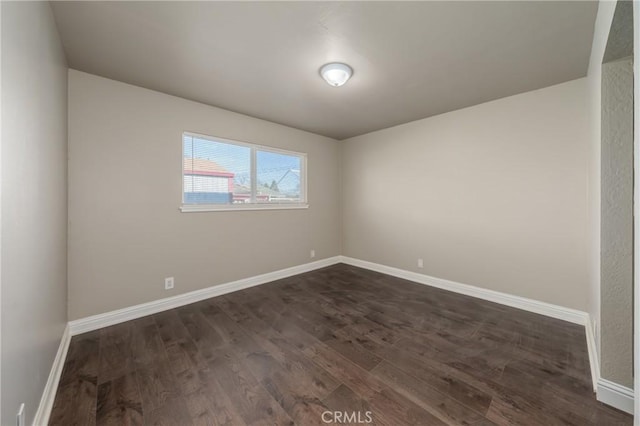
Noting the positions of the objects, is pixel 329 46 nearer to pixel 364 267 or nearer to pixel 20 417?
pixel 20 417

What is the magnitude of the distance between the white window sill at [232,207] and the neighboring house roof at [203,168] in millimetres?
411

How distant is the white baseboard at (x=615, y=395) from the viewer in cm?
146

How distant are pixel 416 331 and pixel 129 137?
11.5ft

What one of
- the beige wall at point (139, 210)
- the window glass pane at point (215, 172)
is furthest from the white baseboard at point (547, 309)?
the window glass pane at point (215, 172)

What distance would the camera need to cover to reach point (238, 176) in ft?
11.6

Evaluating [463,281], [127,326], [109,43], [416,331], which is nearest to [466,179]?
[463,281]

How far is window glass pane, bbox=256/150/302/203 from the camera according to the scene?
3.83 meters

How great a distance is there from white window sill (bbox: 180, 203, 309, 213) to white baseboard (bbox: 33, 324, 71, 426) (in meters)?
1.55

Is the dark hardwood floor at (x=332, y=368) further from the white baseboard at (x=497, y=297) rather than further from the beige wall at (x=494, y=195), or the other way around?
the beige wall at (x=494, y=195)

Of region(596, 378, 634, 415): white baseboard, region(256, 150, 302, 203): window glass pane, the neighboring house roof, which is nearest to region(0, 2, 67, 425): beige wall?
the neighboring house roof

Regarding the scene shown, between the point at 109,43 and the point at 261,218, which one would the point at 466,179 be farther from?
the point at 109,43

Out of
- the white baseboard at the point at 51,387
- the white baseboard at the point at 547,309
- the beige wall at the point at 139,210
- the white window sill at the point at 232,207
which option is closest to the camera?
the white baseboard at the point at 51,387

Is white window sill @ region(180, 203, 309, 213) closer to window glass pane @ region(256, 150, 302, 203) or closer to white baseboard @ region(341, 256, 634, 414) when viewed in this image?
window glass pane @ region(256, 150, 302, 203)

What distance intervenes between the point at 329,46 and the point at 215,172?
2121mm
